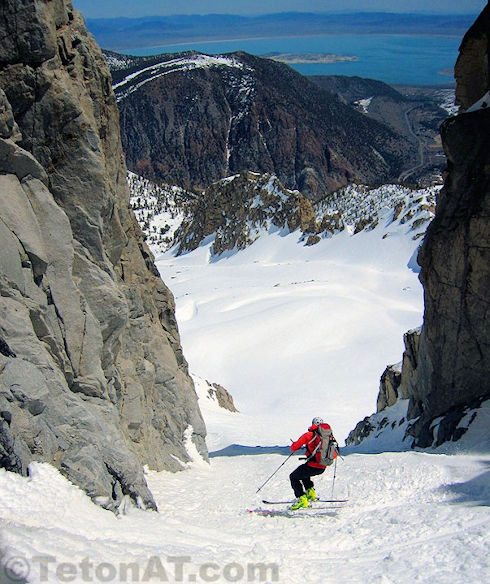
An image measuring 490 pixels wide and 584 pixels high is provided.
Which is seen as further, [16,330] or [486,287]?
[486,287]

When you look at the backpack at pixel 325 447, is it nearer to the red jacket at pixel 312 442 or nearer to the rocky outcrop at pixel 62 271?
the red jacket at pixel 312 442

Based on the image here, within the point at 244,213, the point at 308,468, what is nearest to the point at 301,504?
the point at 308,468

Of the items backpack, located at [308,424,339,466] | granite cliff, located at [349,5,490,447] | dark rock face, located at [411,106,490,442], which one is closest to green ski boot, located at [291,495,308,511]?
backpack, located at [308,424,339,466]

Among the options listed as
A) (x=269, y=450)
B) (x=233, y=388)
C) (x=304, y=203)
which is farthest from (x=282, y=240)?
(x=269, y=450)

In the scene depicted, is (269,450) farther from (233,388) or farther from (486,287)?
(233,388)

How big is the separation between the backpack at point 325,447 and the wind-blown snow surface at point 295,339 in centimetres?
1142

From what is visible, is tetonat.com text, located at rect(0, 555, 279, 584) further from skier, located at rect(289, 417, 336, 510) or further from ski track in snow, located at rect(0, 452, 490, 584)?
skier, located at rect(289, 417, 336, 510)

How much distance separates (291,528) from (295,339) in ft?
82.4

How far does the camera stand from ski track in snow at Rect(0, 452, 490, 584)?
598 centimetres

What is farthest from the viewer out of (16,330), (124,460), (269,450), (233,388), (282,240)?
(282,240)

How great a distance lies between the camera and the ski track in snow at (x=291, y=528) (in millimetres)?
5980

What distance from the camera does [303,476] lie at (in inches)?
399

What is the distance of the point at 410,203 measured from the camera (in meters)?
66.9

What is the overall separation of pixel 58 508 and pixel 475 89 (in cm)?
1562
